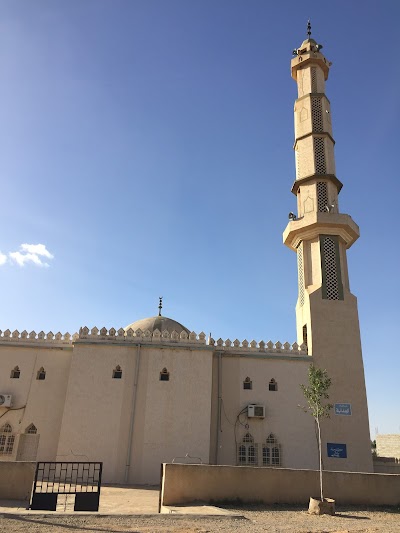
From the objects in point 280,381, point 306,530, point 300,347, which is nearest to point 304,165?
point 300,347

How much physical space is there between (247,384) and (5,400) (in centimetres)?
961

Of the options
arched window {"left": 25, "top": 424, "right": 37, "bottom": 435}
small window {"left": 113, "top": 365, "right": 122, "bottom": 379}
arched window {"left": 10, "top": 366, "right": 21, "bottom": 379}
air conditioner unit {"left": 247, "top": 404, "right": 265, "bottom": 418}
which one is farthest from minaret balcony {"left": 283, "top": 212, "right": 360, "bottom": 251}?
arched window {"left": 25, "top": 424, "right": 37, "bottom": 435}

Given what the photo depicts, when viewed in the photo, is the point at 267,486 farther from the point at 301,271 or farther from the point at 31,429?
the point at 301,271

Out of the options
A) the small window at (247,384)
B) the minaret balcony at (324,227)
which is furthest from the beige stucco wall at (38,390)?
the minaret balcony at (324,227)

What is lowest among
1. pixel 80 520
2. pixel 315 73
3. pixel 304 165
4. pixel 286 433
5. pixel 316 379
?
pixel 80 520

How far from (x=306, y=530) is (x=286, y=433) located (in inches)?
384

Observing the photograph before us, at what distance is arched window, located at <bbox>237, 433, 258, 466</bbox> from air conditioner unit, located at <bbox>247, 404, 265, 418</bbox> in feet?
2.65

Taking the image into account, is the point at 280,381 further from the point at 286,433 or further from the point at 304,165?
the point at 304,165

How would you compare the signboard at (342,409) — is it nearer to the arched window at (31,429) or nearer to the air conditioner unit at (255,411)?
the air conditioner unit at (255,411)

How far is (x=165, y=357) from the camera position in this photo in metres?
17.6

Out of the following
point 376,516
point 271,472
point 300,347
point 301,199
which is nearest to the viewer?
point 376,516

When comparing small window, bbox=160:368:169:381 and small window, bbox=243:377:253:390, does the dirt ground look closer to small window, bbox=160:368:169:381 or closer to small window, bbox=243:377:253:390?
small window, bbox=160:368:169:381

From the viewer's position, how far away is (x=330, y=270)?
1983cm

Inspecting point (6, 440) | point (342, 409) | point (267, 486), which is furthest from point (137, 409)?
point (342, 409)
